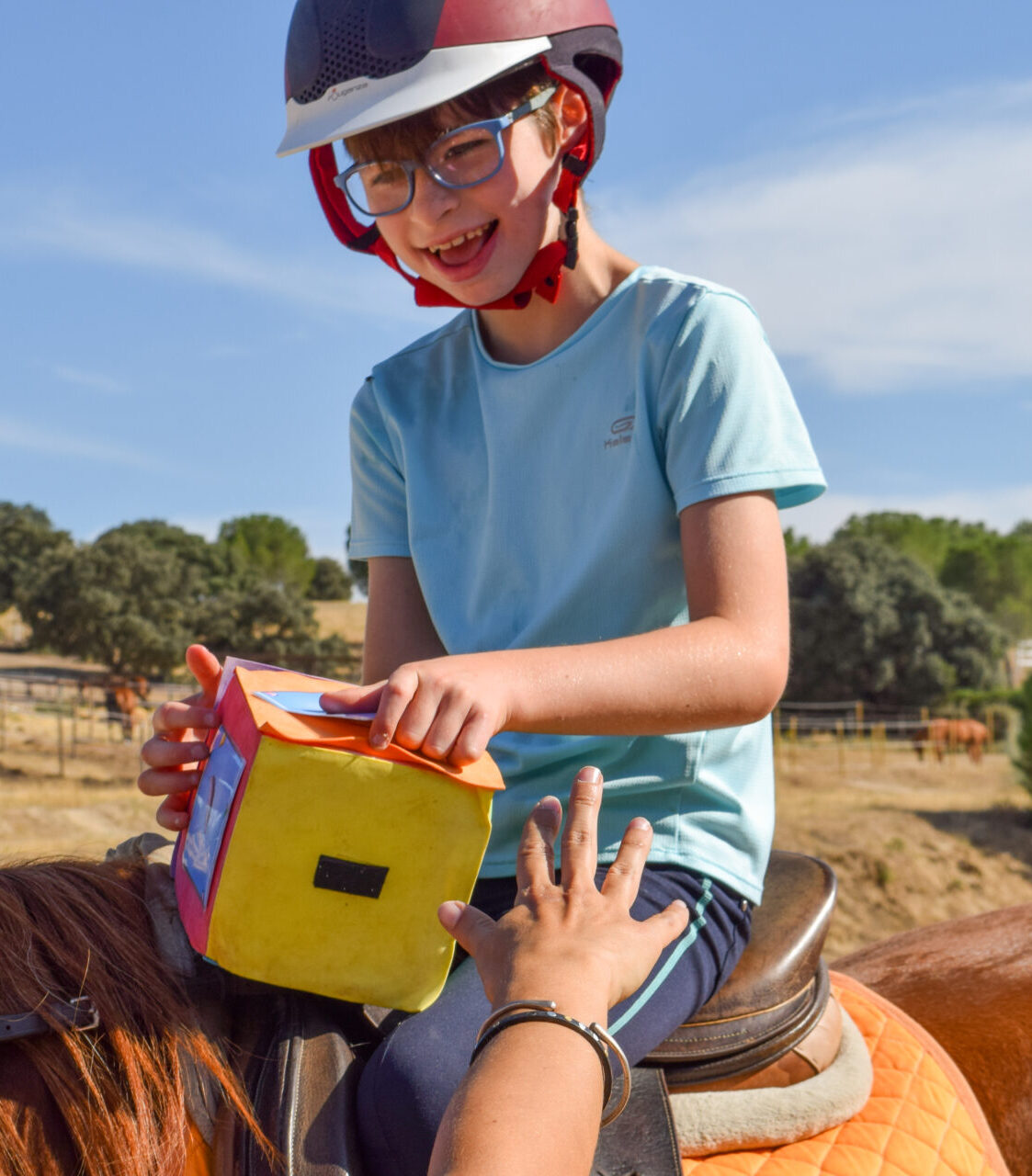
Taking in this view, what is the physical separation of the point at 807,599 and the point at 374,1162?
120ft

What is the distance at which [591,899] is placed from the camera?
1104 millimetres

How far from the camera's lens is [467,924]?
44.0 inches

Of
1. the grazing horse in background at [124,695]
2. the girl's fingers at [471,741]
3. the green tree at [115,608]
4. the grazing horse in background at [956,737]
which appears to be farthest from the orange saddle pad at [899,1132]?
the green tree at [115,608]

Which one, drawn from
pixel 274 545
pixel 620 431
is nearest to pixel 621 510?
pixel 620 431

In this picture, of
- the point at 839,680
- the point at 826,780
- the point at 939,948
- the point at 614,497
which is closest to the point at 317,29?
the point at 614,497

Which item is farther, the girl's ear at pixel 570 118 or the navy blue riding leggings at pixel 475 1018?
the girl's ear at pixel 570 118

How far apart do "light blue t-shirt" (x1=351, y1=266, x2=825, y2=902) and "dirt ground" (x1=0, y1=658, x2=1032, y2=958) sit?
899 cm

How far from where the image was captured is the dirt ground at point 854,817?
13258 mm

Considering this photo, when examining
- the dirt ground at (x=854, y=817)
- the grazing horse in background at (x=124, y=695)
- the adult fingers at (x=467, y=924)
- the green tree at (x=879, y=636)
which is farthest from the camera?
the green tree at (x=879, y=636)

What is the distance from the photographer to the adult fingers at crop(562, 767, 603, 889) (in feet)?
3.64

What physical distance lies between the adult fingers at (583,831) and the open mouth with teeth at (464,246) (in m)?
0.81

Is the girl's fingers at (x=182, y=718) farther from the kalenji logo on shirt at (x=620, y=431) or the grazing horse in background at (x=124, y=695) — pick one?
the grazing horse in background at (x=124, y=695)

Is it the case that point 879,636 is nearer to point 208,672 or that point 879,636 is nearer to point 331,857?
point 208,672

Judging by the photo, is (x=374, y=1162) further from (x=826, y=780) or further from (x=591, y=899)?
(x=826, y=780)
